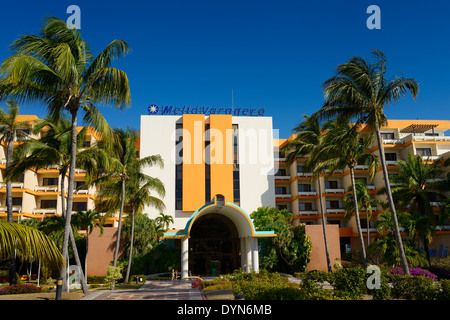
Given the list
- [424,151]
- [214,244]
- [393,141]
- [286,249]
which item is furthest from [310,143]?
[424,151]

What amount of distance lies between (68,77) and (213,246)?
27.5 meters

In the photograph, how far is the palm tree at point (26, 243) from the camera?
9477mm

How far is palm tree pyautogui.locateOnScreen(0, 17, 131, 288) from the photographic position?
18.0 m

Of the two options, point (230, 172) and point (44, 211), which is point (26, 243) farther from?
point (44, 211)

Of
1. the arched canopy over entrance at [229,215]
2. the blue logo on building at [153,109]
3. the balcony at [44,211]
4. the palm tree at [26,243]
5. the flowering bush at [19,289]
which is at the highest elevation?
the blue logo on building at [153,109]

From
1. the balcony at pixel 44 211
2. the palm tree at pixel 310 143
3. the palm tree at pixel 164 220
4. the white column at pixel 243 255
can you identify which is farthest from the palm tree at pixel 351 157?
the balcony at pixel 44 211

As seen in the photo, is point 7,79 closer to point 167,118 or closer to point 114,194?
point 114,194

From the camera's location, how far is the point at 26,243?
9.48m

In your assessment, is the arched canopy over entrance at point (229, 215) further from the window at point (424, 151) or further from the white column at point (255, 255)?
the window at point (424, 151)

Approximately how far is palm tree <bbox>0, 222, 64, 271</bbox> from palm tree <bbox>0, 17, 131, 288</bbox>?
9.62 meters

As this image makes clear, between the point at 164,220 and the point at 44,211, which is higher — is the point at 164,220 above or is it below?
below

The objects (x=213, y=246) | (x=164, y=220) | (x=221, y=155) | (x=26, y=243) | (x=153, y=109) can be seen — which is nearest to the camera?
(x=26, y=243)

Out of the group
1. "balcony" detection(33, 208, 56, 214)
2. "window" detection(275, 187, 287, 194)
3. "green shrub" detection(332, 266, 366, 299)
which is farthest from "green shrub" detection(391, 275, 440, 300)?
"balcony" detection(33, 208, 56, 214)

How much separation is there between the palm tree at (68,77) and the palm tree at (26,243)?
31.6 feet
